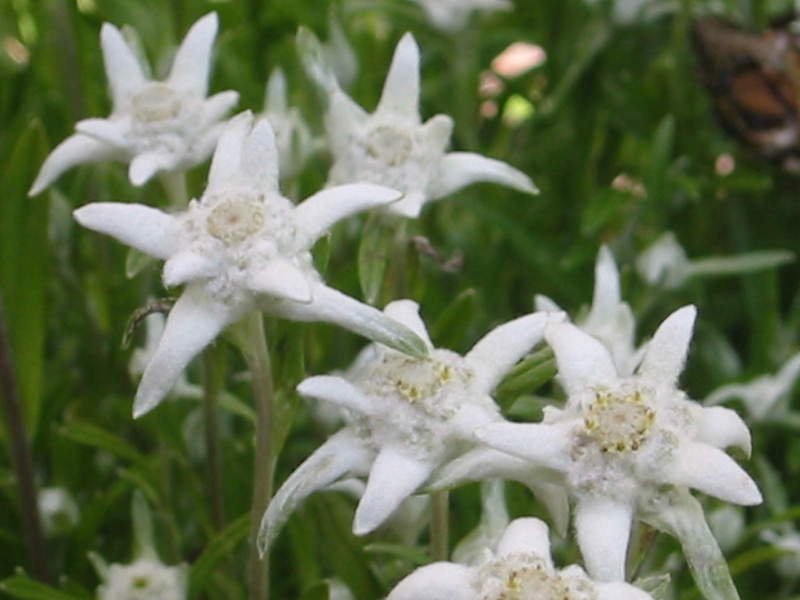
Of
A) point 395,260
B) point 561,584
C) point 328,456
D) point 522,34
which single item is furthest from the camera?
point 522,34

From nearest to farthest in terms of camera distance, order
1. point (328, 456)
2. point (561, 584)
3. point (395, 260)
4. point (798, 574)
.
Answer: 1. point (561, 584)
2. point (328, 456)
3. point (395, 260)
4. point (798, 574)

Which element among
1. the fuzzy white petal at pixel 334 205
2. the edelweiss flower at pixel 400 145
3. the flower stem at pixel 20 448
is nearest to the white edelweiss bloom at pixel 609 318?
the edelweiss flower at pixel 400 145

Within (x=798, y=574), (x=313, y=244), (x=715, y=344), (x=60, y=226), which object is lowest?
(x=798, y=574)

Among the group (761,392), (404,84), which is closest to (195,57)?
(404,84)

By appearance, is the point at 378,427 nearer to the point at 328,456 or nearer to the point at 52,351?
the point at 328,456

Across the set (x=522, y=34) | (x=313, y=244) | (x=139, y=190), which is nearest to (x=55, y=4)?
(x=139, y=190)

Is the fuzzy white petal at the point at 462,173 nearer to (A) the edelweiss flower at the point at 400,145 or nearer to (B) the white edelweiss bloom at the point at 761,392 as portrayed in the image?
(A) the edelweiss flower at the point at 400,145
